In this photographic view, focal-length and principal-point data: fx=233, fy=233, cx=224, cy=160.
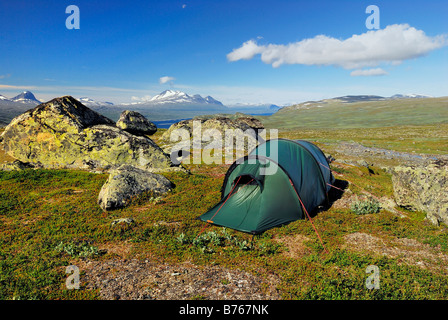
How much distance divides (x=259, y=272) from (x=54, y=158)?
2206cm

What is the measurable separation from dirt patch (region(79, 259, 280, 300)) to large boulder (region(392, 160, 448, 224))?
33.5 ft

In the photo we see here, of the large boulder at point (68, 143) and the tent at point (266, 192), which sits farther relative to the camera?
the large boulder at point (68, 143)

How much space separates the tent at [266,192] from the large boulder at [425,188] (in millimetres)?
5204

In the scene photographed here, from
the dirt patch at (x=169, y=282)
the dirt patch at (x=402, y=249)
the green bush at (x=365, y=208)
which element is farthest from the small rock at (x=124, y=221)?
the green bush at (x=365, y=208)

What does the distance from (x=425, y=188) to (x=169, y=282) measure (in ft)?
45.7

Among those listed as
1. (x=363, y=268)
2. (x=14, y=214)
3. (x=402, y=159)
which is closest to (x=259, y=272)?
(x=363, y=268)

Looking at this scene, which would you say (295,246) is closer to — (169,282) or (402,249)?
(402,249)

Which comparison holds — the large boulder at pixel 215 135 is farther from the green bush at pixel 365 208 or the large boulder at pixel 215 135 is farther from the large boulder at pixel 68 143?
the green bush at pixel 365 208

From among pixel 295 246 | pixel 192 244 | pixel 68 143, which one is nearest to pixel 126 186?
pixel 192 244

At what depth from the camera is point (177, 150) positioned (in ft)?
112

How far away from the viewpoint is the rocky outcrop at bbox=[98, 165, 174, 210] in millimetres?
14422

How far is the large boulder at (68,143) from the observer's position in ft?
70.9

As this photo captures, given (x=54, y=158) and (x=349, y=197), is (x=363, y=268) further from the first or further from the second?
(x=54, y=158)
